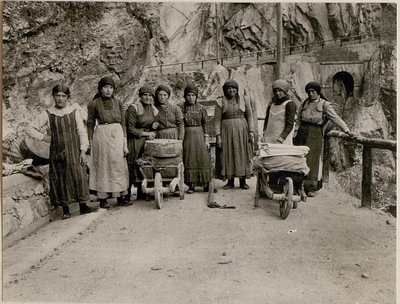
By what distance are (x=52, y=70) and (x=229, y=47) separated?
70.5ft

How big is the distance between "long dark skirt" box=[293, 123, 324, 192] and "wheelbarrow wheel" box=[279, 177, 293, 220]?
1.12 metres

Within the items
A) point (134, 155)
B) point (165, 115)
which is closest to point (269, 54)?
point (165, 115)

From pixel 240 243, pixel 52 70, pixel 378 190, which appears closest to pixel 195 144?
pixel 240 243

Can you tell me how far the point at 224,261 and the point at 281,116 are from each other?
2353 millimetres

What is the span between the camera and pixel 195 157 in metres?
5.70

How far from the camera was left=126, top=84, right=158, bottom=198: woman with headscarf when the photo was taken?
5188 mm

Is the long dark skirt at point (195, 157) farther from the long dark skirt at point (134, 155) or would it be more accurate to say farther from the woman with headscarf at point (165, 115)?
the long dark skirt at point (134, 155)

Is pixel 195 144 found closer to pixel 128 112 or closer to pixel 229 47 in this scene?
pixel 128 112

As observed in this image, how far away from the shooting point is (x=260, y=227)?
422 centimetres

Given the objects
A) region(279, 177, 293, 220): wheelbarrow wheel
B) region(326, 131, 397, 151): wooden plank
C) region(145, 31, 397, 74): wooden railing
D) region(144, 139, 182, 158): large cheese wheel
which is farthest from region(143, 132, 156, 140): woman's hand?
region(145, 31, 397, 74): wooden railing

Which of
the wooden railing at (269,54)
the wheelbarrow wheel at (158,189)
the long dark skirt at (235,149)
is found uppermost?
the wooden railing at (269,54)

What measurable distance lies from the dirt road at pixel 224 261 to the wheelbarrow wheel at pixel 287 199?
100 millimetres

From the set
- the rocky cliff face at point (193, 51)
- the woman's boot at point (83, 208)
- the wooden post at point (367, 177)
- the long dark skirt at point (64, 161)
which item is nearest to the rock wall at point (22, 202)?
the long dark skirt at point (64, 161)

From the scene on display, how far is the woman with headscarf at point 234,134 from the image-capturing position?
5.66 m
